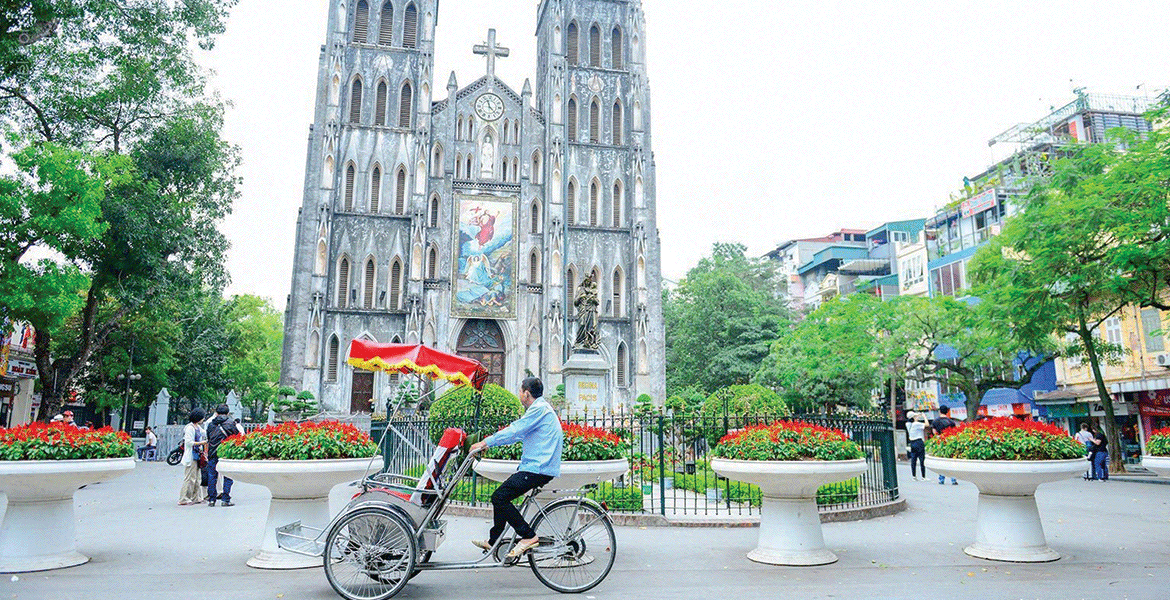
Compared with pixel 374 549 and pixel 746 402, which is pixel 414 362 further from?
pixel 746 402

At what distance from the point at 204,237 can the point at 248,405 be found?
3445 centimetres

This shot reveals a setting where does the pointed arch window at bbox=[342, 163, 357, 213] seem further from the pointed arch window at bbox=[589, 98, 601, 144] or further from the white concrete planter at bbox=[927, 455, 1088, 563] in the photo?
the white concrete planter at bbox=[927, 455, 1088, 563]

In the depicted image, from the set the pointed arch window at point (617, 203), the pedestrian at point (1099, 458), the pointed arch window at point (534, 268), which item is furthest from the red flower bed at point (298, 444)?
the pointed arch window at point (617, 203)

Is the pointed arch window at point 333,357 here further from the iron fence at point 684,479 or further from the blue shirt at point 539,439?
the blue shirt at point 539,439

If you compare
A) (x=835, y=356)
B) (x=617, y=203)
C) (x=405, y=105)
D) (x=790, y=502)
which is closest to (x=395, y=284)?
(x=405, y=105)

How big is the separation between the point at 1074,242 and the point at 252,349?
3825cm

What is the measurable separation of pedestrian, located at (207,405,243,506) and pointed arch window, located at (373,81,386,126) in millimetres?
25718

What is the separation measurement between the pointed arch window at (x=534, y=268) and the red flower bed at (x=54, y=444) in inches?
1103

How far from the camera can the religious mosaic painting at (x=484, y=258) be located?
34562 millimetres

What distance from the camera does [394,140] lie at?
35.4 metres

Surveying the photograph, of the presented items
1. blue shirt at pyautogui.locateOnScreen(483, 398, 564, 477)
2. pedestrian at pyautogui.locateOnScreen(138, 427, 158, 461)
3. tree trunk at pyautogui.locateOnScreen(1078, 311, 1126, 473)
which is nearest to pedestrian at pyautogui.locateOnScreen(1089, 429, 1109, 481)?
tree trunk at pyautogui.locateOnScreen(1078, 311, 1126, 473)

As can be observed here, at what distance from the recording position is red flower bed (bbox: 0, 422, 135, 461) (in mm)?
6547

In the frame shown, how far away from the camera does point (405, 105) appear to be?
3625cm

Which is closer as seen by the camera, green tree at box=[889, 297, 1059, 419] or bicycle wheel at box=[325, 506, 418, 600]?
bicycle wheel at box=[325, 506, 418, 600]
